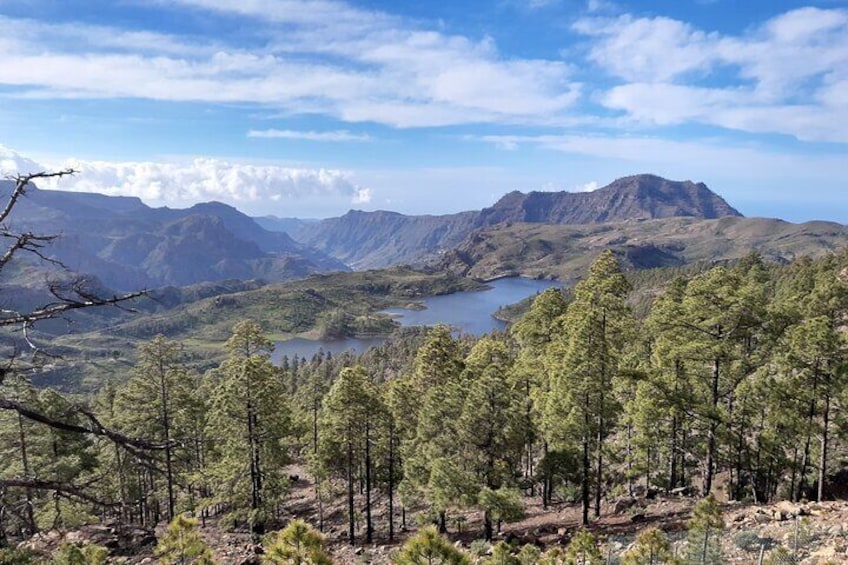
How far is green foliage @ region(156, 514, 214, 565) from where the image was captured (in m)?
15.6

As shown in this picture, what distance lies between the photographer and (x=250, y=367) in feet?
101

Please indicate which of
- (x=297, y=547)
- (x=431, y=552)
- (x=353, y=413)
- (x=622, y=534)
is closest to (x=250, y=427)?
(x=353, y=413)

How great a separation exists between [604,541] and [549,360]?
10416mm

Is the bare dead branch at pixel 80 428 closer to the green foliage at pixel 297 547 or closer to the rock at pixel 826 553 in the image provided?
the green foliage at pixel 297 547

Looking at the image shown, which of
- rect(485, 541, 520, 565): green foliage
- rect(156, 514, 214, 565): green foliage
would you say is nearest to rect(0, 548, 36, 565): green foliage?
rect(156, 514, 214, 565): green foliage

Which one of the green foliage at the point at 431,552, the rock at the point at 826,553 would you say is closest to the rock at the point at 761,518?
the rock at the point at 826,553

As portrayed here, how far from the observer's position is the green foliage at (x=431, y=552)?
12.7 metres

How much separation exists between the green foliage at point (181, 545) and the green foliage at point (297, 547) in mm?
4377

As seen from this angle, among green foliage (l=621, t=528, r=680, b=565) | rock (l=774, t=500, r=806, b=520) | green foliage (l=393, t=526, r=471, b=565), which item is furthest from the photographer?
rock (l=774, t=500, r=806, b=520)

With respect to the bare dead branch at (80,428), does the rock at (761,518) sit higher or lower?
lower

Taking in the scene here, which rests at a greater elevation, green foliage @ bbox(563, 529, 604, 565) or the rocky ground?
green foliage @ bbox(563, 529, 604, 565)

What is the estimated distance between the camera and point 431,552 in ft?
41.8

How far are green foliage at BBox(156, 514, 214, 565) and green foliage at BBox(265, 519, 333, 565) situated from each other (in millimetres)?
4377

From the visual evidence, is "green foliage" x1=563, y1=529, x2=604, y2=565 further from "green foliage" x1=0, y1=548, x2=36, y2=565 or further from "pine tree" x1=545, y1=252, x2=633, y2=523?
"green foliage" x1=0, y1=548, x2=36, y2=565
